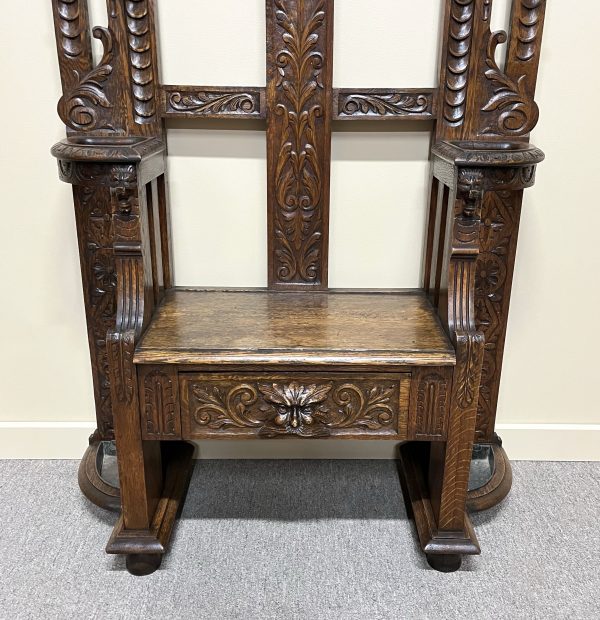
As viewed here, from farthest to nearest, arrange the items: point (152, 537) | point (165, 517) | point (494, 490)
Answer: point (494, 490), point (165, 517), point (152, 537)

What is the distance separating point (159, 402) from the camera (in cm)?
151

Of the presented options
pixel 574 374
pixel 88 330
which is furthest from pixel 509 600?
pixel 88 330

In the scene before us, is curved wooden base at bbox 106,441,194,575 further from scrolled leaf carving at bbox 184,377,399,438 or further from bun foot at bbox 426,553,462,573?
bun foot at bbox 426,553,462,573

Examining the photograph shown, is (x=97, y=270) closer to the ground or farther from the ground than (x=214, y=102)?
closer to the ground

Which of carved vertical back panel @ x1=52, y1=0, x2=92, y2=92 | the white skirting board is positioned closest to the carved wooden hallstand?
carved vertical back panel @ x1=52, y1=0, x2=92, y2=92

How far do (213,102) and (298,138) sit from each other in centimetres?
24

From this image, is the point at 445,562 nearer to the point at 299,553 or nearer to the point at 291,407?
the point at 299,553

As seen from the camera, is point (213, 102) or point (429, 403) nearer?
point (429, 403)

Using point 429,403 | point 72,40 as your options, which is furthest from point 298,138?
point 429,403

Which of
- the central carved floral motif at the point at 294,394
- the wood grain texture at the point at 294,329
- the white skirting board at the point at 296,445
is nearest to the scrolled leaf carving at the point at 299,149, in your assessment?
the wood grain texture at the point at 294,329

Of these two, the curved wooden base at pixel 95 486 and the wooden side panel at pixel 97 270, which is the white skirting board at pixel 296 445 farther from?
the wooden side panel at pixel 97 270

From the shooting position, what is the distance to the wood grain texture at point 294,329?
57.8 inches

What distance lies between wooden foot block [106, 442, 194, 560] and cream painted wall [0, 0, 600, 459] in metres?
0.34

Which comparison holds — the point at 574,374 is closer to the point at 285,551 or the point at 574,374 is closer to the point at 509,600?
the point at 509,600
